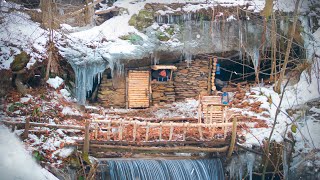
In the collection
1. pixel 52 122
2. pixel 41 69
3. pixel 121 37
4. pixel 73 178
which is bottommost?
pixel 73 178

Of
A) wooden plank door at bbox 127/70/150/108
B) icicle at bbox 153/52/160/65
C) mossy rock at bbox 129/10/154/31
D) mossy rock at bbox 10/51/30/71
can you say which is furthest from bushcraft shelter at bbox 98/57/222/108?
mossy rock at bbox 10/51/30/71

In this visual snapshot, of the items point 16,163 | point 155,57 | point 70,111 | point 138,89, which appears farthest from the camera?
point 138,89

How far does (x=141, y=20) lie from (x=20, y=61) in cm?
504

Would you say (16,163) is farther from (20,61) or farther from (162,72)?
(162,72)

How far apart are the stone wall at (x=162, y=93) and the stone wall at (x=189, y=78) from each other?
0.88 feet

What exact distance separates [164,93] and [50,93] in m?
4.86

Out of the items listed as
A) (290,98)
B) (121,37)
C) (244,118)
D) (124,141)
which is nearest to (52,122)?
(124,141)

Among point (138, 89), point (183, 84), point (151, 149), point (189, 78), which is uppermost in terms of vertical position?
point (189, 78)

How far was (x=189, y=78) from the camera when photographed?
17906 millimetres

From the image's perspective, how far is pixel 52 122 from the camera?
12.7 meters

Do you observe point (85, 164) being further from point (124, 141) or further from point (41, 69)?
point (41, 69)

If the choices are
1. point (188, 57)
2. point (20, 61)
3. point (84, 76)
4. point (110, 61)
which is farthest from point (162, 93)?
point (20, 61)

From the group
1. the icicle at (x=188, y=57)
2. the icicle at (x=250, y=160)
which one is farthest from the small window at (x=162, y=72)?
the icicle at (x=250, y=160)

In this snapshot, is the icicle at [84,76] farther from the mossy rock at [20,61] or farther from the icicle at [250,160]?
the icicle at [250,160]
